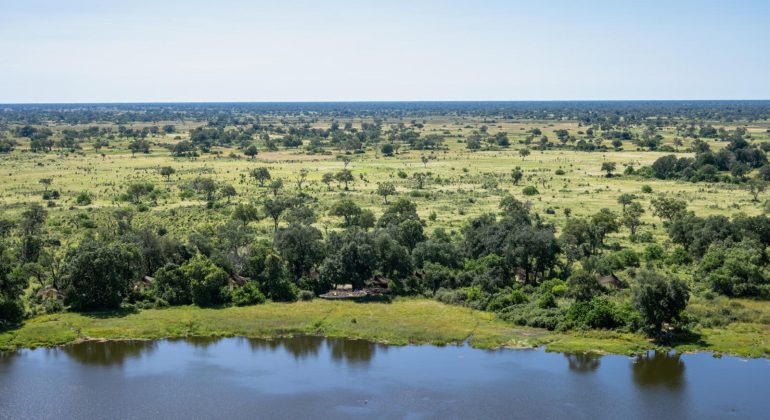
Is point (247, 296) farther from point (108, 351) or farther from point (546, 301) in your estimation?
point (546, 301)

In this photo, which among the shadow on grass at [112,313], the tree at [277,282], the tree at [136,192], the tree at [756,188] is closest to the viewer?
the shadow on grass at [112,313]

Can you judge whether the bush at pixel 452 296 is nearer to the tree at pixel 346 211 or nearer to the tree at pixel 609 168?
the tree at pixel 346 211

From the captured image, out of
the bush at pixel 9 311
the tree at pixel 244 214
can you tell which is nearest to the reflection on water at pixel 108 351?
the bush at pixel 9 311

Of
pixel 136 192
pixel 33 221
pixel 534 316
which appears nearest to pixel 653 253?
pixel 534 316

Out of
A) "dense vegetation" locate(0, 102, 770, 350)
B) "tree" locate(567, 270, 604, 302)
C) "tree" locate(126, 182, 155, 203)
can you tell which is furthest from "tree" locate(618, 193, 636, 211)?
"tree" locate(126, 182, 155, 203)

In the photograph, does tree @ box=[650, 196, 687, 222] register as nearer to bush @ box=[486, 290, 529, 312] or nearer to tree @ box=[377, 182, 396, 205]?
bush @ box=[486, 290, 529, 312]

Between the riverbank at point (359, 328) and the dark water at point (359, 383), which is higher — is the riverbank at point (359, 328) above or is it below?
above
